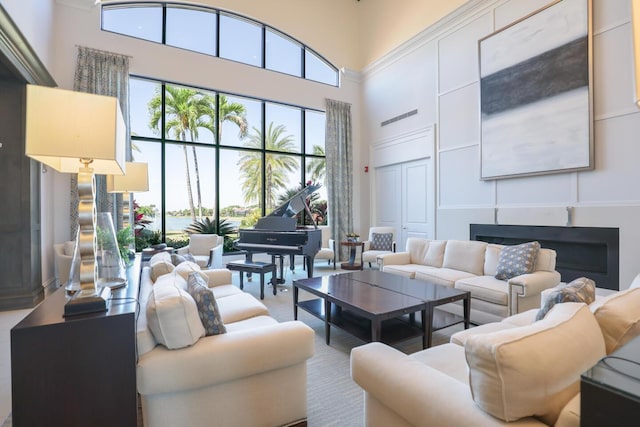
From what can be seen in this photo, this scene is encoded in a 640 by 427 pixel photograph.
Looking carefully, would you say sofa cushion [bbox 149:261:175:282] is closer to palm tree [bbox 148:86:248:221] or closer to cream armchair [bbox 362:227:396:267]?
palm tree [bbox 148:86:248:221]

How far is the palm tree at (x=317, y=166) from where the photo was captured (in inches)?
298

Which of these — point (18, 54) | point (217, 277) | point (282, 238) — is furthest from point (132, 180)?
point (282, 238)

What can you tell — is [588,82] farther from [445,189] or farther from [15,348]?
[15,348]

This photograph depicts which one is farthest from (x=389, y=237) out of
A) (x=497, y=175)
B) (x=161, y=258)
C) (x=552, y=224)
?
(x=161, y=258)

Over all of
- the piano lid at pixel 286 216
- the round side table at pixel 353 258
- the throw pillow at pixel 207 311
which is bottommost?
the round side table at pixel 353 258

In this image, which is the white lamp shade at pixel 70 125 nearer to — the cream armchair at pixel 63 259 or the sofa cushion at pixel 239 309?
the sofa cushion at pixel 239 309

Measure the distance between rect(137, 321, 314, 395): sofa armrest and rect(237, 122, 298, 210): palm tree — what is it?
18.0 feet

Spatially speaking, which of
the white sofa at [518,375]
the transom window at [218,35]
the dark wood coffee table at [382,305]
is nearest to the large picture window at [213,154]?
the transom window at [218,35]

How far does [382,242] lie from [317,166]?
8.28ft

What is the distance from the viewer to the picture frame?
3.96 meters

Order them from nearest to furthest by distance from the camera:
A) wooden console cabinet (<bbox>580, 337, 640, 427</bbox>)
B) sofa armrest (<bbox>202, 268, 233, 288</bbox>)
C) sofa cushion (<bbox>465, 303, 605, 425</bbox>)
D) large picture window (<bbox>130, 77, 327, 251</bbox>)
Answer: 1. wooden console cabinet (<bbox>580, 337, 640, 427</bbox>)
2. sofa cushion (<bbox>465, 303, 605, 425</bbox>)
3. sofa armrest (<bbox>202, 268, 233, 288</bbox>)
4. large picture window (<bbox>130, 77, 327, 251</bbox>)

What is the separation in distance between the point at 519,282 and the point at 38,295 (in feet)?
18.5

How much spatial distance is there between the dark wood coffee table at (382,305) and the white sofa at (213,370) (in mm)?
820

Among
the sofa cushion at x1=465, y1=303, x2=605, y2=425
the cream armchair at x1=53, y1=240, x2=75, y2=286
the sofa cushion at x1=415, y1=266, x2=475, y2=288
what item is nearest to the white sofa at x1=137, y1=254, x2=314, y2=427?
the sofa cushion at x1=465, y1=303, x2=605, y2=425
